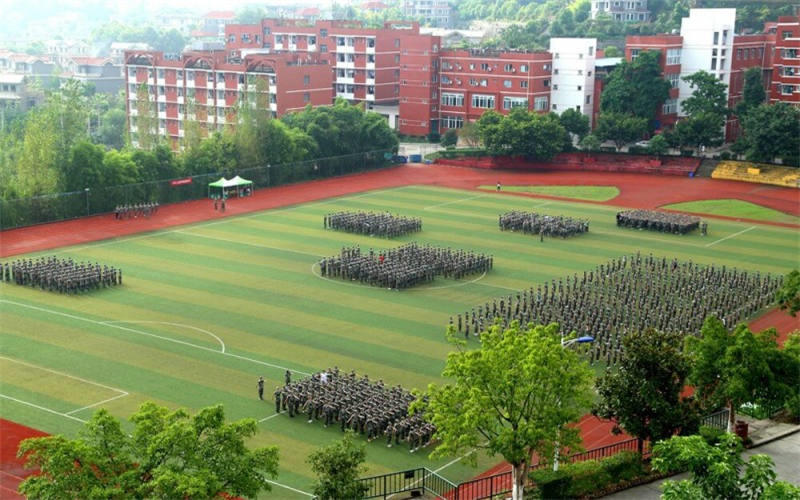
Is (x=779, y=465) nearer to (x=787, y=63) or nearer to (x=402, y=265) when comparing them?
(x=402, y=265)

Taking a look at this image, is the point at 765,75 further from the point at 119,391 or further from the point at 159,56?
the point at 119,391

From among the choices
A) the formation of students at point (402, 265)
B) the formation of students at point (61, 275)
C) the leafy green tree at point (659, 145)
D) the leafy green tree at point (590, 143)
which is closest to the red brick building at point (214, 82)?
the leafy green tree at point (590, 143)

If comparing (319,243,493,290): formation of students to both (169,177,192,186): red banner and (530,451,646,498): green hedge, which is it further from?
(530,451,646,498): green hedge

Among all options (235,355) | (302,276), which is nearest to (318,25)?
(302,276)

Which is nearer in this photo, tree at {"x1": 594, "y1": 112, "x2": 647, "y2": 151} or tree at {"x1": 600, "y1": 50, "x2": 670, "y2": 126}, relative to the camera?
tree at {"x1": 594, "y1": 112, "x2": 647, "y2": 151}

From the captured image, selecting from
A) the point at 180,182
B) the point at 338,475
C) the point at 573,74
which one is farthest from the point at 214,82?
the point at 338,475

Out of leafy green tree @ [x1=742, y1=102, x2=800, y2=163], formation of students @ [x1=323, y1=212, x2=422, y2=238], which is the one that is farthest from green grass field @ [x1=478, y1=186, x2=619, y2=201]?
formation of students @ [x1=323, y1=212, x2=422, y2=238]
